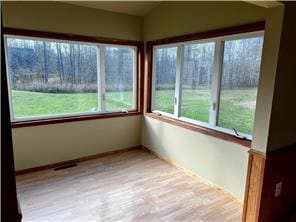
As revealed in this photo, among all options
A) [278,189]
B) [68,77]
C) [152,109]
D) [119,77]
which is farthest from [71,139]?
[278,189]

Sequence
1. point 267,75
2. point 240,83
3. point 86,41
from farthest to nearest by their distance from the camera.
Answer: point 86,41
point 240,83
point 267,75

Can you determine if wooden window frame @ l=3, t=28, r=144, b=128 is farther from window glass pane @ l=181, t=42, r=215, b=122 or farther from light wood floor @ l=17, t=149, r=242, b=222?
window glass pane @ l=181, t=42, r=215, b=122

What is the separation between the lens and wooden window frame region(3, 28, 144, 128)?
2912 millimetres

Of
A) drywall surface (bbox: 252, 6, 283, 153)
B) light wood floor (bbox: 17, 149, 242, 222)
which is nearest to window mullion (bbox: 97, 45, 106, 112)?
light wood floor (bbox: 17, 149, 242, 222)

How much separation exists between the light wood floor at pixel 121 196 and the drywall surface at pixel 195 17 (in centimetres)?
193

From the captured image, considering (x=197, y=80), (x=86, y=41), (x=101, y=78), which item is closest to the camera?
(x=197, y=80)

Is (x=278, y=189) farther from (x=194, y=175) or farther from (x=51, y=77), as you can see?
(x=51, y=77)

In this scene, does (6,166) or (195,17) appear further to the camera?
(195,17)

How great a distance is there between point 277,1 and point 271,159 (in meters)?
1.19

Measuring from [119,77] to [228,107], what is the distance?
188cm

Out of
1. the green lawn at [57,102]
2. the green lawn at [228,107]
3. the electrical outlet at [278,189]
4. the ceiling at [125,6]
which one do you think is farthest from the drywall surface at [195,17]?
the electrical outlet at [278,189]

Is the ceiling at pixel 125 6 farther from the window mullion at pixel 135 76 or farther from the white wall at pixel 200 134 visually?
the window mullion at pixel 135 76

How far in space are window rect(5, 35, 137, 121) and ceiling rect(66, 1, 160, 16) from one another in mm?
522

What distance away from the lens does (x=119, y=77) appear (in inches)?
150
